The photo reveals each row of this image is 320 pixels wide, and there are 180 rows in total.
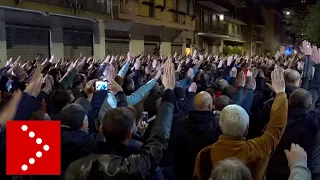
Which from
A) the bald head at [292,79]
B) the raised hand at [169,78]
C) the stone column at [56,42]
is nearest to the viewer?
the raised hand at [169,78]

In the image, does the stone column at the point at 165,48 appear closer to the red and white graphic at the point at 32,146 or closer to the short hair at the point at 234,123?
the short hair at the point at 234,123

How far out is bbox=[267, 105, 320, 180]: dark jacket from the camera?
367 centimetres

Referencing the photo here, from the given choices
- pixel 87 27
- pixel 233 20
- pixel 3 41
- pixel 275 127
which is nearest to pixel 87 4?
pixel 87 27

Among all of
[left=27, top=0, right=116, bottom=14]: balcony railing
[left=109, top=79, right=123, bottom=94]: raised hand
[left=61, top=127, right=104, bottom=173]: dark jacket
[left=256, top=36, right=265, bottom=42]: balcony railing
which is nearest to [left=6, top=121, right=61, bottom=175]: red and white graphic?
[left=61, top=127, right=104, bottom=173]: dark jacket

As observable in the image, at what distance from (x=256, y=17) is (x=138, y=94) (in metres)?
51.9

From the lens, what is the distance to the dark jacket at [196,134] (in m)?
3.77

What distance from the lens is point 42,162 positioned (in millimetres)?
2705

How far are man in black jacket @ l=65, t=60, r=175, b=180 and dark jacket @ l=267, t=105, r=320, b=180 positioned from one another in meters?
1.44

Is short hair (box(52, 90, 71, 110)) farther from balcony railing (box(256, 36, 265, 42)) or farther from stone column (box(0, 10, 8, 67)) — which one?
balcony railing (box(256, 36, 265, 42))

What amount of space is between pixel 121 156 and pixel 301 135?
1863 mm

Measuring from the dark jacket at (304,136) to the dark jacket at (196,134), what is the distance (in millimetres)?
635

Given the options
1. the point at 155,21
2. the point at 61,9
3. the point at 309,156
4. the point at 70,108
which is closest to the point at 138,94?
the point at 70,108

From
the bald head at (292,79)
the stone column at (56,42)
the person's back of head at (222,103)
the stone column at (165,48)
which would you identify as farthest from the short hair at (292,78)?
the stone column at (165,48)

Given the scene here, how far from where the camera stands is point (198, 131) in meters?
3.79
